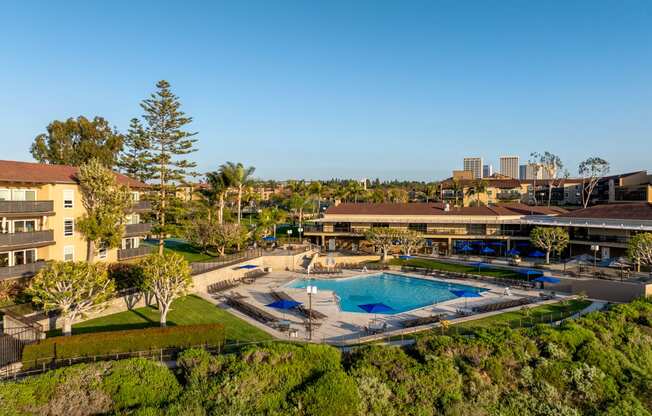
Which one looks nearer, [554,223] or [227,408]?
[227,408]

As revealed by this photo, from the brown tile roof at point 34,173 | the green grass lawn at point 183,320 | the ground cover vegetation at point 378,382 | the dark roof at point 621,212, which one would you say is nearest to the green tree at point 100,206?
the brown tile roof at point 34,173

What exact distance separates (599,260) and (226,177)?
130ft

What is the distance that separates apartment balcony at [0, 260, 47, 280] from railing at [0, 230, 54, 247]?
4.15 feet

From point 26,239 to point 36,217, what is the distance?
2482 mm

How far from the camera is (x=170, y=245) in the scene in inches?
1854

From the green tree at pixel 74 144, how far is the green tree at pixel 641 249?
51770 millimetres

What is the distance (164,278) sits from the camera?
20.6m

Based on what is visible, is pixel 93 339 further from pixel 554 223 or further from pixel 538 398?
pixel 554 223

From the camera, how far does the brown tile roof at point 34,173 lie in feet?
76.6

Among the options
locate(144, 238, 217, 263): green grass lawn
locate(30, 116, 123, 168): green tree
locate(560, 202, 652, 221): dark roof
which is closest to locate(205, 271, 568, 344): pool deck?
locate(144, 238, 217, 263): green grass lawn

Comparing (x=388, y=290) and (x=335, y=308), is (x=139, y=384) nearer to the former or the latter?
(x=335, y=308)

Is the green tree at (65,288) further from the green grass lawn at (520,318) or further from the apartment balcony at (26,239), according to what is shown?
the green grass lawn at (520,318)

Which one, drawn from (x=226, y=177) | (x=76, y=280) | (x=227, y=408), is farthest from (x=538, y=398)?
(x=226, y=177)

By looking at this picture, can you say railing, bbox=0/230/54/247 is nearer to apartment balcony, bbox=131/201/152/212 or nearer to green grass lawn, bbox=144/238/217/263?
apartment balcony, bbox=131/201/152/212
